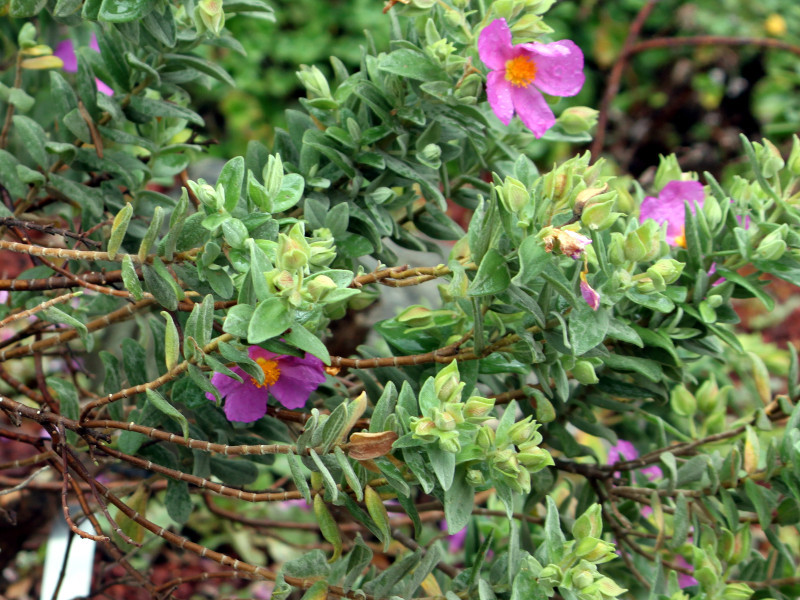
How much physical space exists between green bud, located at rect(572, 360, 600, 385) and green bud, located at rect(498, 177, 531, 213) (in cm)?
19

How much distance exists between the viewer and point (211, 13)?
2.45 feet

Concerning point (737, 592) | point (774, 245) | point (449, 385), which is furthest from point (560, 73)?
point (737, 592)

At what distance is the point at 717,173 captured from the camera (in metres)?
3.34

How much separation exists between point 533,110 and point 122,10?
0.42 meters

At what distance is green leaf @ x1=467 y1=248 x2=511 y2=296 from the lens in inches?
24.9

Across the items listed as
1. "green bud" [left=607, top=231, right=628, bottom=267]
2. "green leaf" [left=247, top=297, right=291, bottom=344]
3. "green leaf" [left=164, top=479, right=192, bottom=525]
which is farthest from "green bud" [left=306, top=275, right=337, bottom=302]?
"green leaf" [left=164, top=479, right=192, bottom=525]

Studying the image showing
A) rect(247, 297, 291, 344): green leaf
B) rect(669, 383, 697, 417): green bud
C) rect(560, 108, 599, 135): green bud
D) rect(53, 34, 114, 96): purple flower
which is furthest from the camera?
rect(53, 34, 114, 96): purple flower

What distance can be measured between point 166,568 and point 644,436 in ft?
3.41

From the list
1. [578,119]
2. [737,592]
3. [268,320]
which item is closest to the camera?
[268,320]

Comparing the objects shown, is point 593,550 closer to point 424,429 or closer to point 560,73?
point 424,429

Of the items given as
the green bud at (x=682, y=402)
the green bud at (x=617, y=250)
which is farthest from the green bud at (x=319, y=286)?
the green bud at (x=682, y=402)

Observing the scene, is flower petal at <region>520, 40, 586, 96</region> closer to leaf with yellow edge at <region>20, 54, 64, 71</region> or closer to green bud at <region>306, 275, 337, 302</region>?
green bud at <region>306, 275, 337, 302</region>

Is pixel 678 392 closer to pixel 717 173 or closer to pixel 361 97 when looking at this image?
pixel 361 97

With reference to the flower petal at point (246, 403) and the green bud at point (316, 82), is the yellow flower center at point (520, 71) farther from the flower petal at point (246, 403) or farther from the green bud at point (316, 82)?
the flower petal at point (246, 403)
